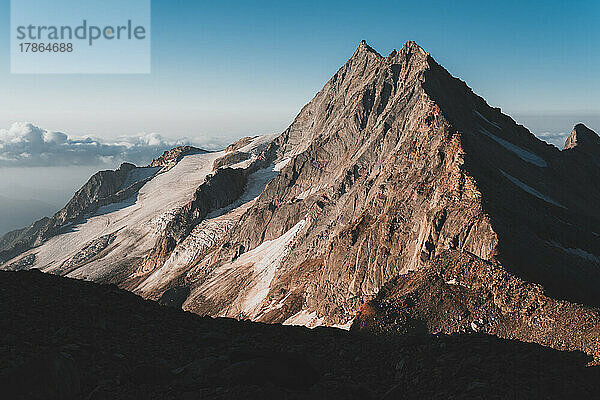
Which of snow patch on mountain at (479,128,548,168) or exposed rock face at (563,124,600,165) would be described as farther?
exposed rock face at (563,124,600,165)

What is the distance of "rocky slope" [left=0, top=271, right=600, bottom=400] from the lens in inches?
435

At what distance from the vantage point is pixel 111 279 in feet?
339

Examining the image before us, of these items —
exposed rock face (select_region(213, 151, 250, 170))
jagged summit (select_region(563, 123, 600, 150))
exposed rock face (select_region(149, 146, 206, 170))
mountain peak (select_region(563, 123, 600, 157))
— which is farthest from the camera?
exposed rock face (select_region(149, 146, 206, 170))

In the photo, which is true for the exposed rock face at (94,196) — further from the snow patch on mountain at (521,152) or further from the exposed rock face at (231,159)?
the snow patch on mountain at (521,152)

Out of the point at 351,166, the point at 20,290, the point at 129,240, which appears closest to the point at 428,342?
the point at 20,290

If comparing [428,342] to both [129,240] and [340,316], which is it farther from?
[129,240]

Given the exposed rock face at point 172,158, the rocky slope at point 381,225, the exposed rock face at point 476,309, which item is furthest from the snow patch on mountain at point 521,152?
the exposed rock face at point 172,158

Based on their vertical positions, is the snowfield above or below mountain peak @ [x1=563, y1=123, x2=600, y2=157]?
below

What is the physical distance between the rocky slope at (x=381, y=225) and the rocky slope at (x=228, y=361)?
7189mm

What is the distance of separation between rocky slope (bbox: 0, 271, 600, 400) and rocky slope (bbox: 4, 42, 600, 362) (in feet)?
23.6

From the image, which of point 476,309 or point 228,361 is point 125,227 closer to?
point 476,309

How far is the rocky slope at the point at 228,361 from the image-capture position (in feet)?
36.3

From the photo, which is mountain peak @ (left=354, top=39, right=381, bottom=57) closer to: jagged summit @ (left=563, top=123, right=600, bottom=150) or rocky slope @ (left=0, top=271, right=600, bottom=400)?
jagged summit @ (left=563, top=123, right=600, bottom=150)

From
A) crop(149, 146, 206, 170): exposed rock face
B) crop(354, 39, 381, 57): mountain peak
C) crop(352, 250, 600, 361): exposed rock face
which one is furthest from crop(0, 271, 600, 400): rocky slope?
crop(149, 146, 206, 170): exposed rock face
